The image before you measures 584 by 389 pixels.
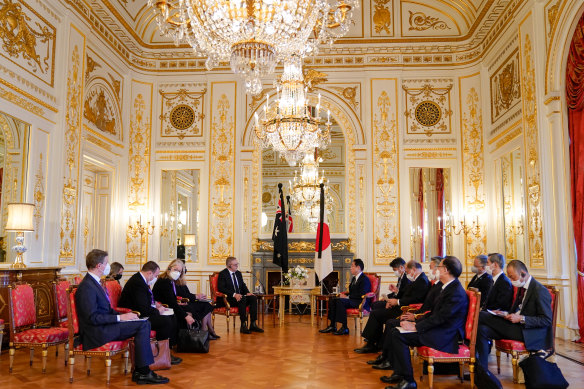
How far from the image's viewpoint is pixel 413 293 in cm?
720

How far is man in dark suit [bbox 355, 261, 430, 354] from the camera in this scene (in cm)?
684

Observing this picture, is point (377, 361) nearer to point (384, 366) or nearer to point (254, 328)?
point (384, 366)

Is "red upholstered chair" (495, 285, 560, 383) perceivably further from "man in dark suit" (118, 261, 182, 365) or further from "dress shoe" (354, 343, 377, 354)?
"man in dark suit" (118, 261, 182, 365)

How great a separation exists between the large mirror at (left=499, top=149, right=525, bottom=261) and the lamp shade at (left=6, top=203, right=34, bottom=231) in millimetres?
7617

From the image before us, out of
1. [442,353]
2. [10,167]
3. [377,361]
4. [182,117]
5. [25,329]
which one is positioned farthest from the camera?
[182,117]

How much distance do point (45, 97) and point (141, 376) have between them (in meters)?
5.07

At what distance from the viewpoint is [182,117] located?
1187 cm

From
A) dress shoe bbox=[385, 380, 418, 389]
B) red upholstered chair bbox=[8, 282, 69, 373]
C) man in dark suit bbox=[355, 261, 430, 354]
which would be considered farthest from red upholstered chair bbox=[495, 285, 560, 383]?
red upholstered chair bbox=[8, 282, 69, 373]

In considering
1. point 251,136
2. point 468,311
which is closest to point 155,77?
point 251,136

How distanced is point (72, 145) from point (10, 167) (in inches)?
60.4

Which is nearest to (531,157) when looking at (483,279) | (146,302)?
(483,279)

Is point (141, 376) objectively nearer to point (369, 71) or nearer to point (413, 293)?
point (413, 293)

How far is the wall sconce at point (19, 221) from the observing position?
6684mm

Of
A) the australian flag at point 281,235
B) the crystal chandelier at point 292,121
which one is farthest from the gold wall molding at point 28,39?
the australian flag at point 281,235
